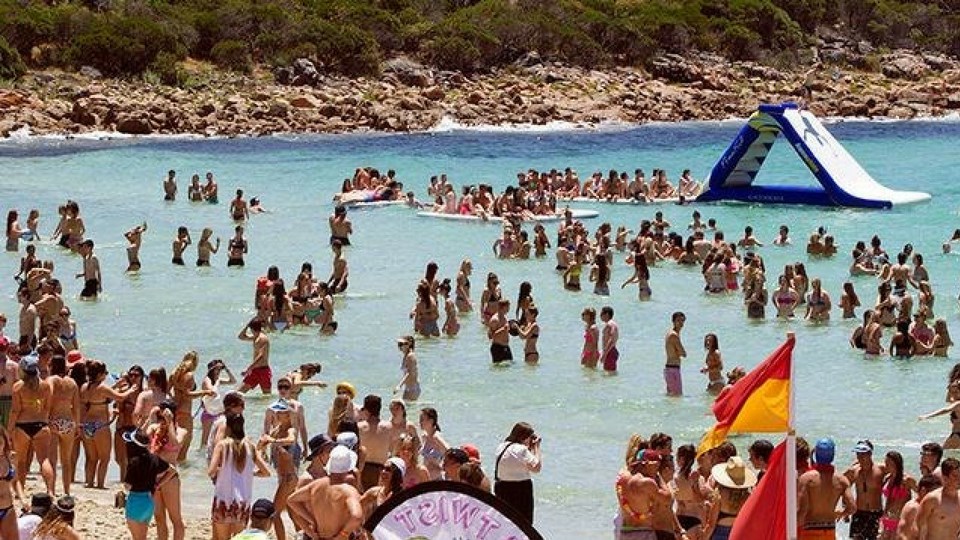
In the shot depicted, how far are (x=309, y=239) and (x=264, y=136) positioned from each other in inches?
974

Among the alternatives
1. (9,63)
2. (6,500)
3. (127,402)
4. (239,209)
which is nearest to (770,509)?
(6,500)

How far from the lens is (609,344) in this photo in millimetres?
17891

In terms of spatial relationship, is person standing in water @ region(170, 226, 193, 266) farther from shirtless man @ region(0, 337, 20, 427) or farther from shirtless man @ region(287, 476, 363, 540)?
shirtless man @ region(287, 476, 363, 540)

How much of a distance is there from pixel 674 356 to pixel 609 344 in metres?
1.35

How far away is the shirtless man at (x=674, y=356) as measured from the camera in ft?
54.2

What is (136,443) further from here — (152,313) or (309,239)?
(309,239)

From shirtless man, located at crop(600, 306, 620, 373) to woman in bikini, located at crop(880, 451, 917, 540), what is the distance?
7.46 metres

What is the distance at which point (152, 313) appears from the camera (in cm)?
2175

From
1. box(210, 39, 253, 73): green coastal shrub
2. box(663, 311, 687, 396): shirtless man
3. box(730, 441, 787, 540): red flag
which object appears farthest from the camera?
box(210, 39, 253, 73): green coastal shrub

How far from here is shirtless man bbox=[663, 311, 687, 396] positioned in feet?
54.2

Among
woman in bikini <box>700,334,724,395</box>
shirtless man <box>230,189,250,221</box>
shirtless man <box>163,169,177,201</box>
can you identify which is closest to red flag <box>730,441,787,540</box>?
woman in bikini <box>700,334,724,395</box>

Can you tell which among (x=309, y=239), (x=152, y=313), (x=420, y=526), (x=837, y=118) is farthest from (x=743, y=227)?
(x=837, y=118)

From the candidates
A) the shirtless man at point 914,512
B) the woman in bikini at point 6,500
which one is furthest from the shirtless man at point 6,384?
the shirtless man at point 914,512

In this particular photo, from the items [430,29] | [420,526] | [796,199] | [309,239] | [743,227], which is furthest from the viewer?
[430,29]
